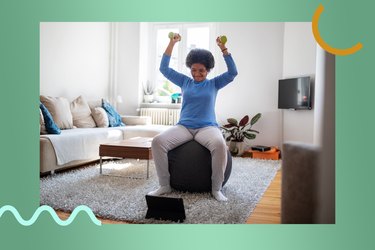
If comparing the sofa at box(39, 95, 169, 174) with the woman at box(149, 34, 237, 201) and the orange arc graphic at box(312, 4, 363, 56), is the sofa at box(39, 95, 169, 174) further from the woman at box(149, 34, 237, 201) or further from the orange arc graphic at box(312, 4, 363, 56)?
the orange arc graphic at box(312, 4, 363, 56)

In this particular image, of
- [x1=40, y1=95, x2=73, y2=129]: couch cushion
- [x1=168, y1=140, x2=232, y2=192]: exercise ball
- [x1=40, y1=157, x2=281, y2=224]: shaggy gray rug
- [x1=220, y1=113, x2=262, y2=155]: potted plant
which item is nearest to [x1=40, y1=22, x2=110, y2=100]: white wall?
[x1=40, y1=95, x2=73, y2=129]: couch cushion

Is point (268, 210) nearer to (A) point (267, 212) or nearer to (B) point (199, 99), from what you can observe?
(A) point (267, 212)

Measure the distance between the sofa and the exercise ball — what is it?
1.33 m

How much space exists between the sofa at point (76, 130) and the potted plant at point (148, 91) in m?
0.98

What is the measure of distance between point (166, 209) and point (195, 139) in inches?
27.1

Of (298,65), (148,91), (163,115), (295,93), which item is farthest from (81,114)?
(298,65)

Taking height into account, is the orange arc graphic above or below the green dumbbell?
below

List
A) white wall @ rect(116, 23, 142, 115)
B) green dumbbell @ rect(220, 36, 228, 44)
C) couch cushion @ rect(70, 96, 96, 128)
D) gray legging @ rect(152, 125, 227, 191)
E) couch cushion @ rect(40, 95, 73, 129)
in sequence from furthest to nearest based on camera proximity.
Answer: white wall @ rect(116, 23, 142, 115) → couch cushion @ rect(70, 96, 96, 128) → couch cushion @ rect(40, 95, 73, 129) → gray legging @ rect(152, 125, 227, 191) → green dumbbell @ rect(220, 36, 228, 44)

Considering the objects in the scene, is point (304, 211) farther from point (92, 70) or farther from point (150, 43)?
point (150, 43)

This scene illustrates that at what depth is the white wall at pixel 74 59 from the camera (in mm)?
4465

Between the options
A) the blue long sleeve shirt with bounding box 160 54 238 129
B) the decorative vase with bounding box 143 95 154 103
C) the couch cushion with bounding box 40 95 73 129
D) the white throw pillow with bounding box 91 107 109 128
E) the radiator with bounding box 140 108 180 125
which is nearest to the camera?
the blue long sleeve shirt with bounding box 160 54 238 129

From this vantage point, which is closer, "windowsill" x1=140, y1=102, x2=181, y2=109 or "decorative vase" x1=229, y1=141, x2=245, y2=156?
"decorative vase" x1=229, y1=141, x2=245, y2=156

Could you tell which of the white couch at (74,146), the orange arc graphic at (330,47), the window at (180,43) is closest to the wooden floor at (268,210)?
the orange arc graphic at (330,47)

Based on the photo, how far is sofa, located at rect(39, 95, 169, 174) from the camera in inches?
124
